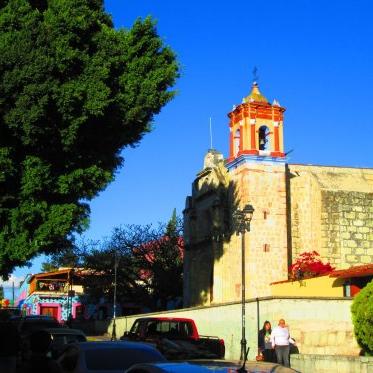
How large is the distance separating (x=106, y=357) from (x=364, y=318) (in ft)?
36.8

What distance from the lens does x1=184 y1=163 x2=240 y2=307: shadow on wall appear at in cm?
3809

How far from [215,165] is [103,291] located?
13.0 m

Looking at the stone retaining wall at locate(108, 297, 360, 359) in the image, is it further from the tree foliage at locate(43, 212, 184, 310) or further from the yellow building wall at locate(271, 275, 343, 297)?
the tree foliage at locate(43, 212, 184, 310)

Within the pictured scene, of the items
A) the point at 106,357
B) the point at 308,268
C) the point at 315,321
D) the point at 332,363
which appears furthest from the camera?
the point at 308,268

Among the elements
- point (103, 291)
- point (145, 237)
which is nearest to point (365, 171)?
point (145, 237)

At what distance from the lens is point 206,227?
138 ft

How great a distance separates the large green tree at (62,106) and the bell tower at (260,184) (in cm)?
1532

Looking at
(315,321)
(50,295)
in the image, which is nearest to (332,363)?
(315,321)

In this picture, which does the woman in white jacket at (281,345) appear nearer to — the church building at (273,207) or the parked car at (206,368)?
the parked car at (206,368)

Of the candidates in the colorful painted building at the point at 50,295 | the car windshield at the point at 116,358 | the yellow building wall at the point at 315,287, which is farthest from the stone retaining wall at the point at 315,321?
the colorful painted building at the point at 50,295

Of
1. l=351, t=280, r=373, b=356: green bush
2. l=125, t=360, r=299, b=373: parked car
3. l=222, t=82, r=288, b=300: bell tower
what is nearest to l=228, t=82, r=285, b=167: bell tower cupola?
l=222, t=82, r=288, b=300: bell tower

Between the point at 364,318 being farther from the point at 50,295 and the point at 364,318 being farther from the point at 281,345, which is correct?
the point at 50,295

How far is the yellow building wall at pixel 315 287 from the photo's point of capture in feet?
84.0

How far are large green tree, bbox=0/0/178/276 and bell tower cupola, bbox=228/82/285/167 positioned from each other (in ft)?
52.9
